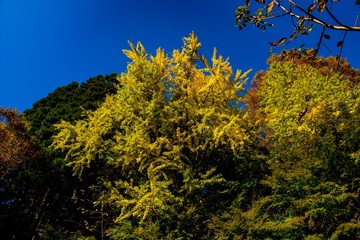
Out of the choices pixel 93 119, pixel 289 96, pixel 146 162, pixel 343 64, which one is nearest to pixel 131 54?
pixel 93 119

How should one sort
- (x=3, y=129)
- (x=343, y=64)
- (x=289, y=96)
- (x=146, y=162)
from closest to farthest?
1. (x=146, y=162)
2. (x=3, y=129)
3. (x=289, y=96)
4. (x=343, y=64)

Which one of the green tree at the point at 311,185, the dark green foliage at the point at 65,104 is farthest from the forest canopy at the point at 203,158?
the dark green foliage at the point at 65,104

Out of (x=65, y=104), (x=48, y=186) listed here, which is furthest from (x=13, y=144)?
(x=65, y=104)

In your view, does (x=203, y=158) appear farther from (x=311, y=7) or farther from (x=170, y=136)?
(x=311, y=7)

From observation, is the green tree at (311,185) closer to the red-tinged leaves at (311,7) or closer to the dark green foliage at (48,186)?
the red-tinged leaves at (311,7)

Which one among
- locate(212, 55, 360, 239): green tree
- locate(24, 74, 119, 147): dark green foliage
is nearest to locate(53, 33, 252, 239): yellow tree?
locate(212, 55, 360, 239): green tree

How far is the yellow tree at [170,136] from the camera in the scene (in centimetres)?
1188

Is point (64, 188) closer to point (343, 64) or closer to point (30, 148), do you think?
point (30, 148)

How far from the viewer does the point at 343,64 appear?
26844 mm

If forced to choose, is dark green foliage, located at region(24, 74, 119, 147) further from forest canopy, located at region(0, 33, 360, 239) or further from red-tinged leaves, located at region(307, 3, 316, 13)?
red-tinged leaves, located at region(307, 3, 316, 13)

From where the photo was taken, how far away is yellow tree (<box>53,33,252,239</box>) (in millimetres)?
11883

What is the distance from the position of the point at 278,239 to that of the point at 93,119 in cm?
825

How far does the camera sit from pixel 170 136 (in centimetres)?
1355

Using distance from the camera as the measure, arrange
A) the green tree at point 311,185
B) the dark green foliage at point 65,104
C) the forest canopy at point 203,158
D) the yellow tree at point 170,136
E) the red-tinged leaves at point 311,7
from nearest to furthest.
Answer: the red-tinged leaves at point 311,7, the green tree at point 311,185, the forest canopy at point 203,158, the yellow tree at point 170,136, the dark green foliage at point 65,104
